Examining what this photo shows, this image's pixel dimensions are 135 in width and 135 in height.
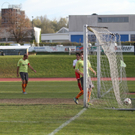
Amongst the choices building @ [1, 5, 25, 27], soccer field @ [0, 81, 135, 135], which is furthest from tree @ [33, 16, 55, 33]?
soccer field @ [0, 81, 135, 135]

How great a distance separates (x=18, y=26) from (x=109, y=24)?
27.7 m

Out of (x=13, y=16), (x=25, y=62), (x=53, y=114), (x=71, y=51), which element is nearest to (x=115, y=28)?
(x=71, y=51)

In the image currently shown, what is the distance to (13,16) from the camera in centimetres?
8525

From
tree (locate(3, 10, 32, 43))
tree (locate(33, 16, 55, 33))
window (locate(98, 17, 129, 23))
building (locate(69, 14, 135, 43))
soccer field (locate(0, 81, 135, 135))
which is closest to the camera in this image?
soccer field (locate(0, 81, 135, 135))

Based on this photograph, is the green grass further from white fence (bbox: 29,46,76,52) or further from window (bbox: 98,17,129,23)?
window (bbox: 98,17,129,23)

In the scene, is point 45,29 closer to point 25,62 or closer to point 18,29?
point 18,29

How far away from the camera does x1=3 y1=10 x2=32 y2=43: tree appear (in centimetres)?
8175

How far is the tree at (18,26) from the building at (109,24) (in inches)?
642

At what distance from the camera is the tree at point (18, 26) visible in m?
81.8

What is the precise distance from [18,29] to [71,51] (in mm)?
38582

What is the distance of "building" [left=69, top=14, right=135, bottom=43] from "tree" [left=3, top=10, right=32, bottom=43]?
16303 millimetres

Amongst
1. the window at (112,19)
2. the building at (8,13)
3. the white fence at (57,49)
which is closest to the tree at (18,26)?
the building at (8,13)

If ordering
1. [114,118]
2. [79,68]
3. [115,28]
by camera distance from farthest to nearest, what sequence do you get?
[115,28] → [79,68] → [114,118]

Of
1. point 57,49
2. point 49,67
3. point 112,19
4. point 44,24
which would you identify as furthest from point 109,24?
point 44,24
